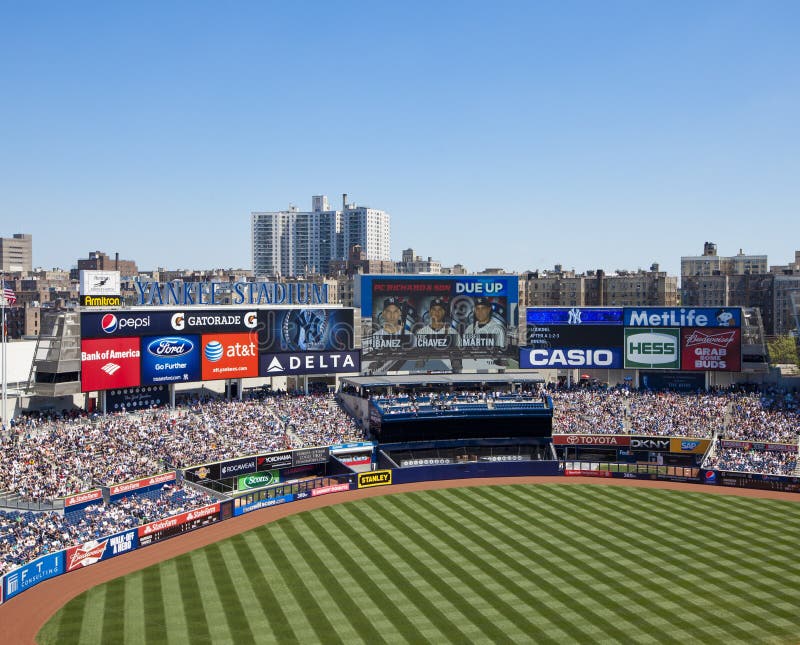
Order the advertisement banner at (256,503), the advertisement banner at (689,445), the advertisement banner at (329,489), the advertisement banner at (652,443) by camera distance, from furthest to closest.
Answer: the advertisement banner at (652,443)
the advertisement banner at (689,445)
the advertisement banner at (329,489)
the advertisement banner at (256,503)

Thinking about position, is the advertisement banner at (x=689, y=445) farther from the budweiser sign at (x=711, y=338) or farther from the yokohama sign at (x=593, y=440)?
the budweiser sign at (x=711, y=338)

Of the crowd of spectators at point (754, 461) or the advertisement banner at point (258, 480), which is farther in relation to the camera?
the crowd of spectators at point (754, 461)

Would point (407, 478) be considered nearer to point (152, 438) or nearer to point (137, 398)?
point (152, 438)

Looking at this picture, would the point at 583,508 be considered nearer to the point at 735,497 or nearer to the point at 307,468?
the point at 735,497

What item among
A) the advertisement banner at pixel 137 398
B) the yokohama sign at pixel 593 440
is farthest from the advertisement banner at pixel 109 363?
the yokohama sign at pixel 593 440

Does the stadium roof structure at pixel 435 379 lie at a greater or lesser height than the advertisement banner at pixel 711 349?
lesser

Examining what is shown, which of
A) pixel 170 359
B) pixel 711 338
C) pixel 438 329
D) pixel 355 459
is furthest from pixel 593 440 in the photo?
pixel 170 359
